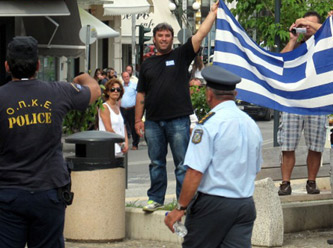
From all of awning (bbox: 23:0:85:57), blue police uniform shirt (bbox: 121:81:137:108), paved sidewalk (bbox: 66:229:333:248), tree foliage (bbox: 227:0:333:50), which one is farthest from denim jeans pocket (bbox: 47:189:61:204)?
blue police uniform shirt (bbox: 121:81:137:108)

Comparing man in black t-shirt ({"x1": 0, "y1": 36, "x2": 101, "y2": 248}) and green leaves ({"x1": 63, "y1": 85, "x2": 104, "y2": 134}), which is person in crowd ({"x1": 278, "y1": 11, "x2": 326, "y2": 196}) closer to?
man in black t-shirt ({"x1": 0, "y1": 36, "x2": 101, "y2": 248})

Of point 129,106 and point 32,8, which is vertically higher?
point 32,8

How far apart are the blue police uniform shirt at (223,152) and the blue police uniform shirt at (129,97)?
16.6m

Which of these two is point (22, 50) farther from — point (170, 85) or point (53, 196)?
point (170, 85)

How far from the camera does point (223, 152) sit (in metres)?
5.86

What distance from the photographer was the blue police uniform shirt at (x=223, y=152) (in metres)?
5.84

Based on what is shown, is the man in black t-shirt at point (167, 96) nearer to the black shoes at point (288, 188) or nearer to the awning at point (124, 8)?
the black shoes at point (288, 188)

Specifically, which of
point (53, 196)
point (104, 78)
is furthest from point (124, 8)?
point (53, 196)

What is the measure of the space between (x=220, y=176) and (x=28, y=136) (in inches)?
46.7

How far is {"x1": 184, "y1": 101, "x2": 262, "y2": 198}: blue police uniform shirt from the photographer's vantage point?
5836 millimetres

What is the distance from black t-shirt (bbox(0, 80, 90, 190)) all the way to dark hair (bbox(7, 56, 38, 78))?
4 centimetres

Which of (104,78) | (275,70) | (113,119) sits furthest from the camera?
(104,78)

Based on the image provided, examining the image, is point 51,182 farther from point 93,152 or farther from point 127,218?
point 127,218

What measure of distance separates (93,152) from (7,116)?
345 cm
